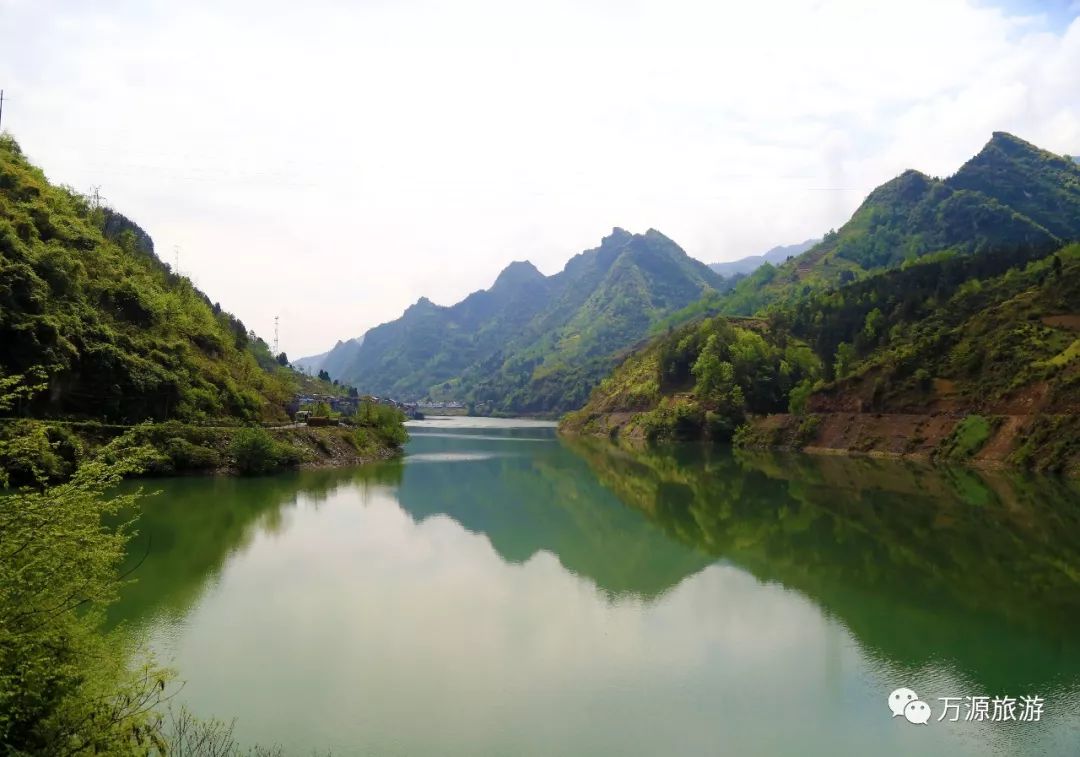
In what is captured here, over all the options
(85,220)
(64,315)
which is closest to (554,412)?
(85,220)

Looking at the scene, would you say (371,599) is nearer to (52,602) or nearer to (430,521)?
(52,602)

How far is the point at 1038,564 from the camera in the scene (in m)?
22.9

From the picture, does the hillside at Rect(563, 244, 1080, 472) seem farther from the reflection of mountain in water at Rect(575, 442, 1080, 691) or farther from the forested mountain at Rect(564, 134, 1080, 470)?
the reflection of mountain in water at Rect(575, 442, 1080, 691)

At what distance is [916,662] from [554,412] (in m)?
183

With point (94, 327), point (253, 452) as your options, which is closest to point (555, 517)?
point (253, 452)

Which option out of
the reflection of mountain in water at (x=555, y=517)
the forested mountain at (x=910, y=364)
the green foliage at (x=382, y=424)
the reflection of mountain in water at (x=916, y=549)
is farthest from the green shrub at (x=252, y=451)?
the forested mountain at (x=910, y=364)

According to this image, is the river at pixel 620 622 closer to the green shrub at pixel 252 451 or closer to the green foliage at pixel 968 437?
the green shrub at pixel 252 451

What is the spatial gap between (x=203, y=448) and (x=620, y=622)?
38.2m

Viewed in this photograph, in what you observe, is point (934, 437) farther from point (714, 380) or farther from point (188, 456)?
point (188, 456)

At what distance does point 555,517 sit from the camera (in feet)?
120

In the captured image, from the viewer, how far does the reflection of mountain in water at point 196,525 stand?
19000 millimetres

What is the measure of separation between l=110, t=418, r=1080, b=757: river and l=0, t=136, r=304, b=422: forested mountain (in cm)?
1226

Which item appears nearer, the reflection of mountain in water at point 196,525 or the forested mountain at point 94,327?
the reflection of mountain in water at point 196,525

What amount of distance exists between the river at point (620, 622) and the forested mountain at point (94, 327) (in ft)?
40.2
